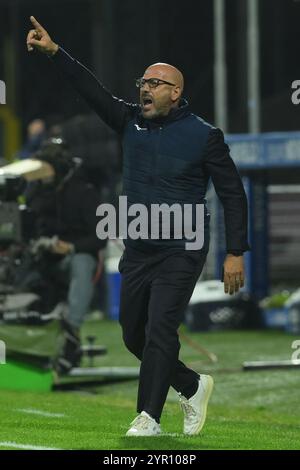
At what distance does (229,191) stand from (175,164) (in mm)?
320

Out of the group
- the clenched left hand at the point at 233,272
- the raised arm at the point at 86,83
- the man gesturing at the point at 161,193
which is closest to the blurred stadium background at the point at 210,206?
the man gesturing at the point at 161,193

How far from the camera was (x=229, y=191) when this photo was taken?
30.9ft

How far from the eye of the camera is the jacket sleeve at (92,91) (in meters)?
9.52

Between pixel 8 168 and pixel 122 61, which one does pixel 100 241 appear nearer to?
pixel 8 168

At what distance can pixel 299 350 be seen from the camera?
1571 centimetres

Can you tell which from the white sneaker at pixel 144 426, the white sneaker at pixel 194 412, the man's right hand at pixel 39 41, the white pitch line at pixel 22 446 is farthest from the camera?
the white sneaker at pixel 194 412

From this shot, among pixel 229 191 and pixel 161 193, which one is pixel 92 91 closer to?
pixel 161 193

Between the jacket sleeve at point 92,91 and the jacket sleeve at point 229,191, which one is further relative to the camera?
the jacket sleeve at point 92,91

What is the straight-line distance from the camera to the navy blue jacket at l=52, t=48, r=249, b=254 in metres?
9.40

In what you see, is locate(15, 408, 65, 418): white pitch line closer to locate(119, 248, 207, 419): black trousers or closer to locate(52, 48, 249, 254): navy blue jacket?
locate(119, 248, 207, 419): black trousers

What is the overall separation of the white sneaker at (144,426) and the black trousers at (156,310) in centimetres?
4

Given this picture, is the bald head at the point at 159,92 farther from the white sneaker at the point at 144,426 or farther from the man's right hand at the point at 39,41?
the white sneaker at the point at 144,426

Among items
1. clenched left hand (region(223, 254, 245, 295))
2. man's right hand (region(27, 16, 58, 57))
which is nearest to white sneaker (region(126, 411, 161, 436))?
clenched left hand (region(223, 254, 245, 295))

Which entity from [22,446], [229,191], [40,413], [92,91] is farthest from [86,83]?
[40,413]
